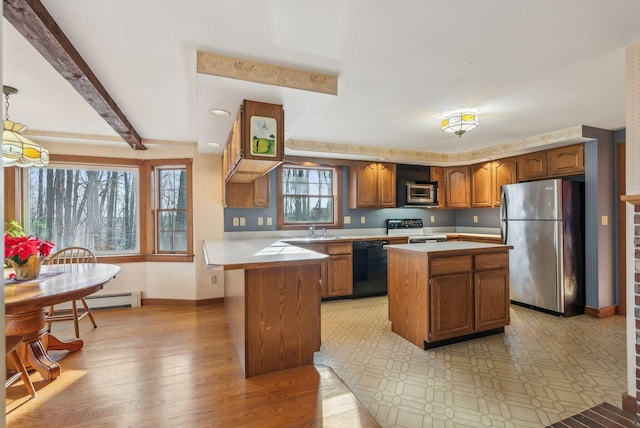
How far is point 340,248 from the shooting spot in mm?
4426

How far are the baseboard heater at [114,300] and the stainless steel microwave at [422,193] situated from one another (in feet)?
14.1

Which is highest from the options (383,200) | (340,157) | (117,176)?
(340,157)

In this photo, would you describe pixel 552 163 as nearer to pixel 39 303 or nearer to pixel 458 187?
pixel 458 187

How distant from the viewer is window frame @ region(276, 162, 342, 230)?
15.5ft

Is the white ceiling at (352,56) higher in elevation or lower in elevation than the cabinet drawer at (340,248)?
higher

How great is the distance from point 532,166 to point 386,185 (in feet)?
6.68

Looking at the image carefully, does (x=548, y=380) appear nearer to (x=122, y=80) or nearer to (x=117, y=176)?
(x=122, y=80)

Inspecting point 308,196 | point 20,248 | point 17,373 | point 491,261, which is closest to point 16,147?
point 20,248

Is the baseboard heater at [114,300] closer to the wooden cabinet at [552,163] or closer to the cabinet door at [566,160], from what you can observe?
the wooden cabinet at [552,163]

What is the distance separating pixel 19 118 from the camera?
3.20 meters

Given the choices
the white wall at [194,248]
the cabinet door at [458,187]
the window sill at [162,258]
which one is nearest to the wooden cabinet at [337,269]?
the white wall at [194,248]

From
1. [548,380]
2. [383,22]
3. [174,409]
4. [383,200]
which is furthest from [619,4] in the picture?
[383,200]

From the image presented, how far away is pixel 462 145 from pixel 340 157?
184 centimetres

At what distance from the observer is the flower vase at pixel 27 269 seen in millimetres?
2447
